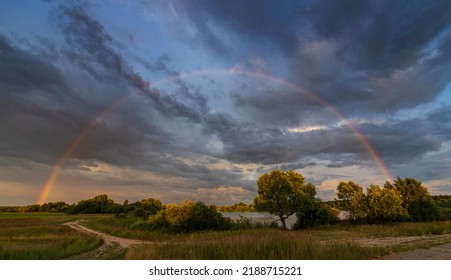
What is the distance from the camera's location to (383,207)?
3791cm

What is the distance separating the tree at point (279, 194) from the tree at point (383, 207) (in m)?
10.4

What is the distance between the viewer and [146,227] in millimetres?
34812

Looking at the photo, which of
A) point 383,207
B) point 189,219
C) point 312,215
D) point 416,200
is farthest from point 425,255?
point 416,200

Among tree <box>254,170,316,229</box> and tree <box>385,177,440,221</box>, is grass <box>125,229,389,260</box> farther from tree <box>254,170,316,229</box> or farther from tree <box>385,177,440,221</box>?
tree <box>385,177,440,221</box>

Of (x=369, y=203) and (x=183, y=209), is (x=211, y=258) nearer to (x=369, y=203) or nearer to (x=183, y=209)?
(x=183, y=209)

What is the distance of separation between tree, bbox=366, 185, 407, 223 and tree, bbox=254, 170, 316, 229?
10.4 meters

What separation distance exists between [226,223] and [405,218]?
2564 cm

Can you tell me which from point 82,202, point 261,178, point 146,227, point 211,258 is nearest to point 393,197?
point 261,178

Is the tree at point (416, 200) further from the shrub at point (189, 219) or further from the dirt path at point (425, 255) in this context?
the dirt path at point (425, 255)

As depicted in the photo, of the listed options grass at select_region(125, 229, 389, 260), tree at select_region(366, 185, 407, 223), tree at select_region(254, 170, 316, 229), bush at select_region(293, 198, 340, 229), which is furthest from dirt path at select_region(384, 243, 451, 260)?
tree at select_region(366, 185, 407, 223)

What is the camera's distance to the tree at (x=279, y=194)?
116ft

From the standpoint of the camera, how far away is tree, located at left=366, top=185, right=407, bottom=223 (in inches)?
1484

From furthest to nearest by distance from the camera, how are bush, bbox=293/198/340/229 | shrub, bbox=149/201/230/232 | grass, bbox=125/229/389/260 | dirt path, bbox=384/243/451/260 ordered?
bush, bbox=293/198/340/229
shrub, bbox=149/201/230/232
grass, bbox=125/229/389/260
dirt path, bbox=384/243/451/260

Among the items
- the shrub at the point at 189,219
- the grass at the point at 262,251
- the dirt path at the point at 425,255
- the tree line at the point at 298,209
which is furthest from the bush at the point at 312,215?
the grass at the point at 262,251
